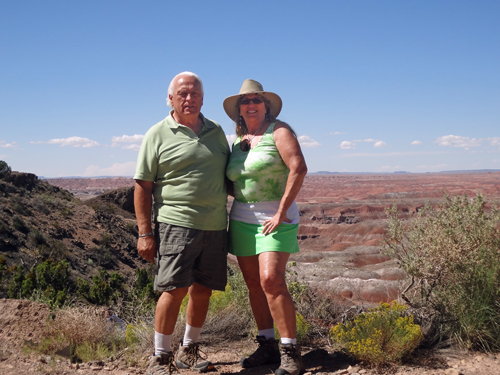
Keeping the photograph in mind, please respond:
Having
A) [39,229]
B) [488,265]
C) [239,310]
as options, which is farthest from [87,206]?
[488,265]

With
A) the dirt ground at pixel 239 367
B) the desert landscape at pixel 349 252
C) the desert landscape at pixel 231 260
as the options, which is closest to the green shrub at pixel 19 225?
the desert landscape at pixel 231 260

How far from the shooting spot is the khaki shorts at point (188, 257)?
2854 millimetres

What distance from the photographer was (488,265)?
132 inches

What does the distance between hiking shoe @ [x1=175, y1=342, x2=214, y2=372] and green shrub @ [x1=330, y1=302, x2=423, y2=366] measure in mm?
986

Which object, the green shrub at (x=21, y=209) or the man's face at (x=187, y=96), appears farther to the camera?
the green shrub at (x=21, y=209)

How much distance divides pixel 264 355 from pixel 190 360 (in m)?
0.54

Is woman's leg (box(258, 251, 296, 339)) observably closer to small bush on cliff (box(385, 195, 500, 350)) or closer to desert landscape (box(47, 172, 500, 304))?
small bush on cliff (box(385, 195, 500, 350))

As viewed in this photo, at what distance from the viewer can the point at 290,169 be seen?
9.42 ft

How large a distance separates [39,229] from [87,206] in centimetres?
641

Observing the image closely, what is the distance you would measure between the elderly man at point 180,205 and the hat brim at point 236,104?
0.30m

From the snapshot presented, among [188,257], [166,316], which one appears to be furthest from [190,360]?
[188,257]

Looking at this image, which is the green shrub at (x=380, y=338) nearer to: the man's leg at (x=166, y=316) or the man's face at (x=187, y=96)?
the man's leg at (x=166, y=316)

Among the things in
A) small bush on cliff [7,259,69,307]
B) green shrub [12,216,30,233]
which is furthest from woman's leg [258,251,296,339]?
green shrub [12,216,30,233]

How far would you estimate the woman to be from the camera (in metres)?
2.81
